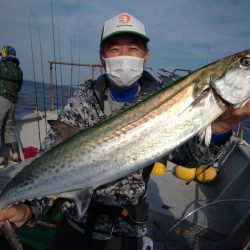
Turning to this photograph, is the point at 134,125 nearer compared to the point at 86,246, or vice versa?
the point at 134,125

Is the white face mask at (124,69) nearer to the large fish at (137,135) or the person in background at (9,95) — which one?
the large fish at (137,135)

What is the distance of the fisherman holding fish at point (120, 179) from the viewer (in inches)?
100

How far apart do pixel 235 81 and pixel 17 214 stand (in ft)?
6.44

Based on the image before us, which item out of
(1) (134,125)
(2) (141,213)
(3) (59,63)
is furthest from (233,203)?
(3) (59,63)

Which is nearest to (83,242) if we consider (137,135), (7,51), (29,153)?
(137,135)

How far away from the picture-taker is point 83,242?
2717 mm

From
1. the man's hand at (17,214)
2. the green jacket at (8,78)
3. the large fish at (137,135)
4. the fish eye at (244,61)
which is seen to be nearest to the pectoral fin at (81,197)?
the large fish at (137,135)

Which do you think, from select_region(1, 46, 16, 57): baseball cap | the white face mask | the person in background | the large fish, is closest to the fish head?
the large fish

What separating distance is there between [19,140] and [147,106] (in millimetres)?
7624

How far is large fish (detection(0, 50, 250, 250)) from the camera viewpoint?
6.42 feet

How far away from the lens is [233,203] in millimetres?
5285

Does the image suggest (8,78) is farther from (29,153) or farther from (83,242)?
(83,242)

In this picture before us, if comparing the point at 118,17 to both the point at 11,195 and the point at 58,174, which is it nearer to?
the point at 58,174

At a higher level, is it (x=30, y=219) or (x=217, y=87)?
(x=217, y=87)
